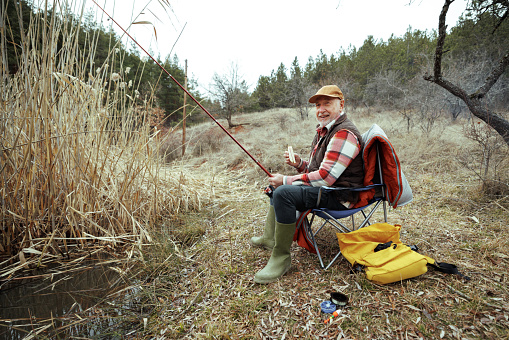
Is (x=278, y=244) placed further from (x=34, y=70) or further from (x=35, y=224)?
(x=34, y=70)

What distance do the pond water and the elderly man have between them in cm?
112

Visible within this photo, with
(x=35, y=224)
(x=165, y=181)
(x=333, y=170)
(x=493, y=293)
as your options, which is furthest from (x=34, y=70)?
(x=493, y=293)

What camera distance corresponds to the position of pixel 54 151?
1883 millimetres

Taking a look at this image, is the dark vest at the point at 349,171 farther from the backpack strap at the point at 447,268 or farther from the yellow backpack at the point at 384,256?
the backpack strap at the point at 447,268

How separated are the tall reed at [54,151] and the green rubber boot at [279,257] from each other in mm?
1183

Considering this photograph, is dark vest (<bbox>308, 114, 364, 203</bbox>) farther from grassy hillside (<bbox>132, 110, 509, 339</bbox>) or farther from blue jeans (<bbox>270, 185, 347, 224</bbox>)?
grassy hillside (<bbox>132, 110, 509, 339</bbox>)

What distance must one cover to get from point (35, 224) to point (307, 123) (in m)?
10.2

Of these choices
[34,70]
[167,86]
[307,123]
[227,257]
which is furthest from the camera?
[167,86]

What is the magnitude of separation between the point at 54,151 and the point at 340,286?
2.40 m

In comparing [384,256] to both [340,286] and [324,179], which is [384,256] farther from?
[324,179]

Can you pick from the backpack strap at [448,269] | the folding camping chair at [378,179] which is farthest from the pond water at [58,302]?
the backpack strap at [448,269]

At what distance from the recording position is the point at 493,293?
1.41 m

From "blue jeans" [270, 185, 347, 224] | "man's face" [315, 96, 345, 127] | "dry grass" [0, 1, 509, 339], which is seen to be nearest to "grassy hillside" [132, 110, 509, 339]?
"dry grass" [0, 1, 509, 339]

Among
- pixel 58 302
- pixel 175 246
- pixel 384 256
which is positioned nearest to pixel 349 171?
pixel 384 256
